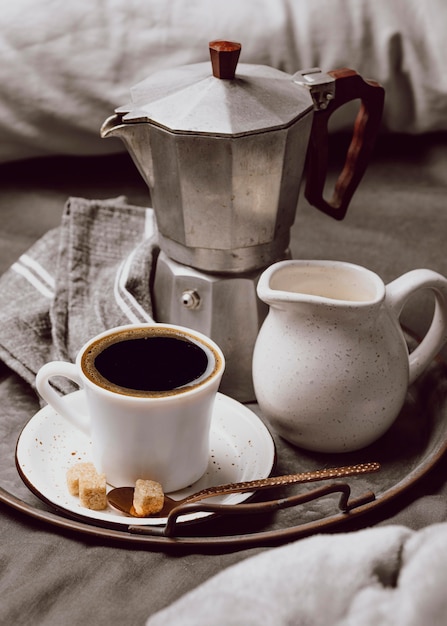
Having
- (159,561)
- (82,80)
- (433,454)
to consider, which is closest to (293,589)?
(159,561)

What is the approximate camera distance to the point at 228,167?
0.60 metres

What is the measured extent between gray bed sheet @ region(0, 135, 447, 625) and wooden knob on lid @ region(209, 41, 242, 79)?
9.9 inches

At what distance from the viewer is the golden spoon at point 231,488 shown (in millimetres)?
532

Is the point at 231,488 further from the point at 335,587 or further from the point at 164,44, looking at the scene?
the point at 164,44

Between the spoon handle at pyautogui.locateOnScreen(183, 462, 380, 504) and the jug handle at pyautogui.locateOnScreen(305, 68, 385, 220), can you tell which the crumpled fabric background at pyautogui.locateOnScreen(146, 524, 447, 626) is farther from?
the jug handle at pyautogui.locateOnScreen(305, 68, 385, 220)

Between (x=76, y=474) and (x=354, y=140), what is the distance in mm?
344

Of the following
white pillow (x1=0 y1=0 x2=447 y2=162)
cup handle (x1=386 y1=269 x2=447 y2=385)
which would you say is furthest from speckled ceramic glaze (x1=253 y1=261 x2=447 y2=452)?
white pillow (x1=0 y1=0 x2=447 y2=162)

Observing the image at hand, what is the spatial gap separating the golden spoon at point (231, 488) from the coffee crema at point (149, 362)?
0.21ft

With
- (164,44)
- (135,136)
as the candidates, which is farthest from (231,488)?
(164,44)

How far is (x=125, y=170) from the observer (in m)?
0.96

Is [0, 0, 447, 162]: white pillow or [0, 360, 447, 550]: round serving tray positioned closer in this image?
[0, 360, 447, 550]: round serving tray

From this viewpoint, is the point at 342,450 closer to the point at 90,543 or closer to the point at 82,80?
the point at 90,543

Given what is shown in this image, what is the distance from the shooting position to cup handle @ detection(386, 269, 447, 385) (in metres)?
0.60

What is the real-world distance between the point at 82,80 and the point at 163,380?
0.45 meters
